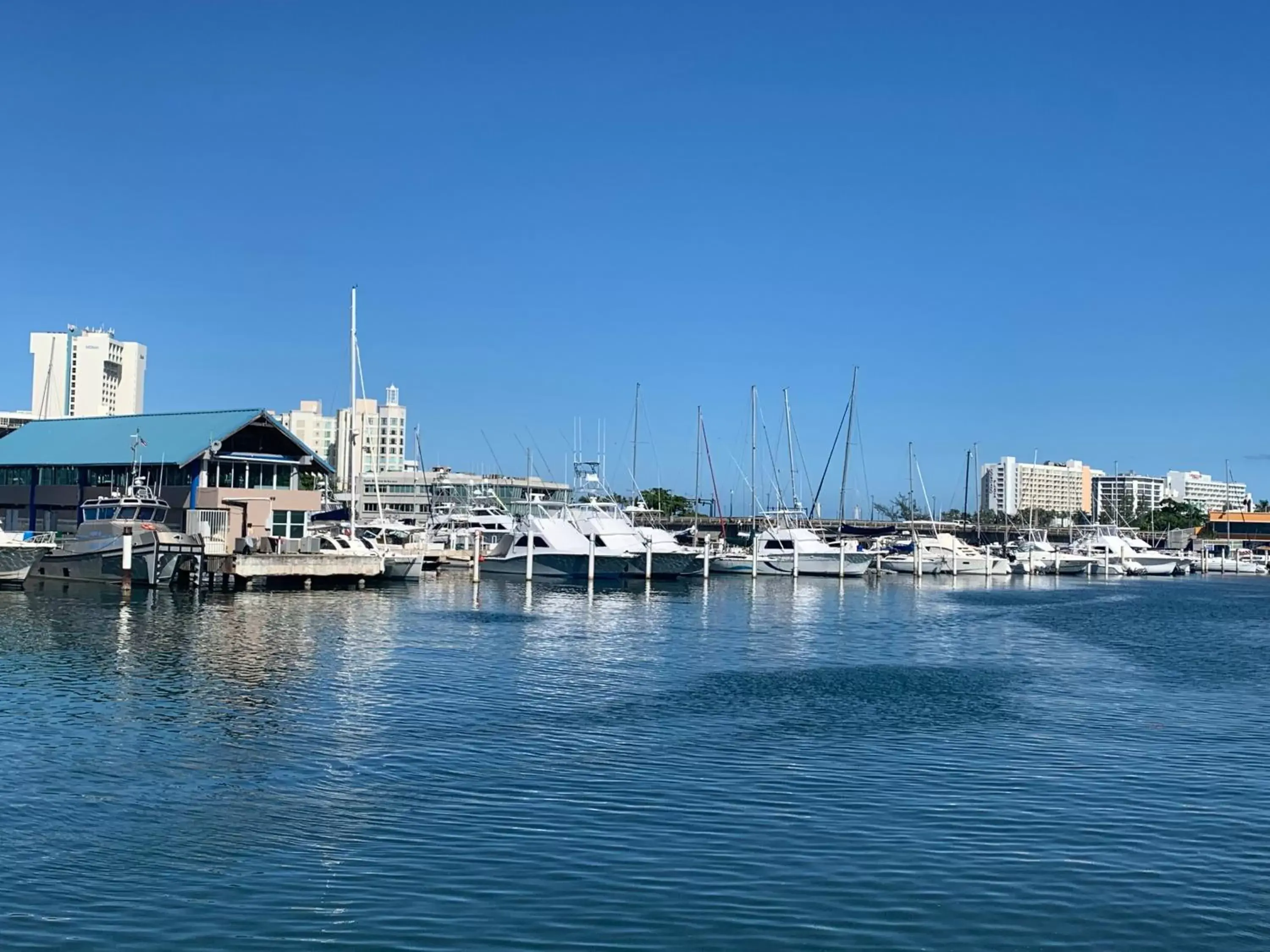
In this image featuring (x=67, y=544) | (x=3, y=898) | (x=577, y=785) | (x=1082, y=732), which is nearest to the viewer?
(x=3, y=898)

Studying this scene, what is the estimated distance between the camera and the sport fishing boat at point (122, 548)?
6375cm

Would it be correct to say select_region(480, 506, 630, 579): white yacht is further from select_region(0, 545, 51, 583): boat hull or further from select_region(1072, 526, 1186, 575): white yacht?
select_region(1072, 526, 1186, 575): white yacht

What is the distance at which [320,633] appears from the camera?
47.7 metres

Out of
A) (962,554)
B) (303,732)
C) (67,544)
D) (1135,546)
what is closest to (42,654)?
(303,732)

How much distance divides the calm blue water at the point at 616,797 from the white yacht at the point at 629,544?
4244 centimetres

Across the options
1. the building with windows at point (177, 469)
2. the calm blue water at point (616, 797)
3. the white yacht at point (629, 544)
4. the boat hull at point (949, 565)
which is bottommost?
the calm blue water at point (616, 797)

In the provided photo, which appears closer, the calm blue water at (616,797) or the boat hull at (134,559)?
the calm blue water at (616,797)

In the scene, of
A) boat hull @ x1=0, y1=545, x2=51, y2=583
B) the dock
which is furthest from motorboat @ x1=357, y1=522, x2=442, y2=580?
boat hull @ x1=0, y1=545, x2=51, y2=583

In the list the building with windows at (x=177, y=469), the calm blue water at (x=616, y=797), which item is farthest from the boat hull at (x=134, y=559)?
the calm blue water at (x=616, y=797)

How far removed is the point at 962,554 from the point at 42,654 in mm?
90572

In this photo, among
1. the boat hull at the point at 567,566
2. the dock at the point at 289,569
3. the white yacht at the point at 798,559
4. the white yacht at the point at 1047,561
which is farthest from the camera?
the white yacht at the point at 1047,561

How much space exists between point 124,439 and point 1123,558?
100.0 metres

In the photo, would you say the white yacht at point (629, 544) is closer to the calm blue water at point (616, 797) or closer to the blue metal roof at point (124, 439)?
the blue metal roof at point (124, 439)

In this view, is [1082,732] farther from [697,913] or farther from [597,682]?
[697,913]
